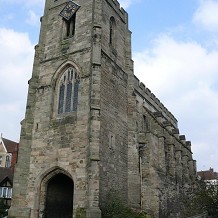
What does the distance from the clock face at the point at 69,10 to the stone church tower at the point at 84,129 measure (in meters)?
0.06

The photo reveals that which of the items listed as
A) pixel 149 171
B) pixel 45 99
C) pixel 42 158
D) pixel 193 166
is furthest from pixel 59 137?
pixel 193 166

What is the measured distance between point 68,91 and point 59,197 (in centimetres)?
594

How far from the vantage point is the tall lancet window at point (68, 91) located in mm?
17141

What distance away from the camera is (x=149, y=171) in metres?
19.6

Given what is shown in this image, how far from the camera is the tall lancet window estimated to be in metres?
17.1

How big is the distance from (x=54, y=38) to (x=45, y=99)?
4173 mm

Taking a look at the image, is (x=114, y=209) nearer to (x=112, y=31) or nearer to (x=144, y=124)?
(x=144, y=124)

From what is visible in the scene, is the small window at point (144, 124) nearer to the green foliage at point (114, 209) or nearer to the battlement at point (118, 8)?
the battlement at point (118, 8)

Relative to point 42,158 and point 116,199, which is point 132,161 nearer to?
point 116,199

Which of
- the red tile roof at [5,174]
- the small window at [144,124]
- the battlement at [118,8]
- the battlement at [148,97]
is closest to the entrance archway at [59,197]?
the small window at [144,124]

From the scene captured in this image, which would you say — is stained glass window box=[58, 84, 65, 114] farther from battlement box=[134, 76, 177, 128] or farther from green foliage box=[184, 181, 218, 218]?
green foliage box=[184, 181, 218, 218]

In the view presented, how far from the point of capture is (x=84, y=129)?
618 inches

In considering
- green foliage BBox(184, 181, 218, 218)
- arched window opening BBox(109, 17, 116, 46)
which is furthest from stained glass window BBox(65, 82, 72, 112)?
green foliage BBox(184, 181, 218, 218)

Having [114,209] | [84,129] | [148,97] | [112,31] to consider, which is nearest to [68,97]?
[84,129]
